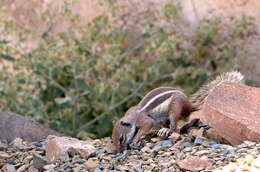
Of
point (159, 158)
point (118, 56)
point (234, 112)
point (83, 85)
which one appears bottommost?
point (159, 158)

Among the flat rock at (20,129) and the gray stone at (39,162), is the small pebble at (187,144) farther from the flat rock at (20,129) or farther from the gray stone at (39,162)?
the flat rock at (20,129)

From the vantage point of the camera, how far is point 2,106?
6.67 metres

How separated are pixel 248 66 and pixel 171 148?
11.2 ft

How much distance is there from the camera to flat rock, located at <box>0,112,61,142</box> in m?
4.54

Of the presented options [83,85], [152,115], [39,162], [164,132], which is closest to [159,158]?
[164,132]

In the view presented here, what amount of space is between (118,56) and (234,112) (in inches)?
125

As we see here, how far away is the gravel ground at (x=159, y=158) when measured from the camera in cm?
307

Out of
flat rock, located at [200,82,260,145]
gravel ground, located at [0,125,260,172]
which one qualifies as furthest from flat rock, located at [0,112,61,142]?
flat rock, located at [200,82,260,145]

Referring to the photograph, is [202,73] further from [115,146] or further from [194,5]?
[115,146]

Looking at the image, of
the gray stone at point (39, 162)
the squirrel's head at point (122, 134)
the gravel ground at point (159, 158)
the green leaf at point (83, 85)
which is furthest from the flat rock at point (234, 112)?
the green leaf at point (83, 85)

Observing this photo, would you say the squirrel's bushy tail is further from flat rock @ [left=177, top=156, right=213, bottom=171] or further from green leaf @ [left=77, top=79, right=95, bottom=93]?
green leaf @ [left=77, top=79, right=95, bottom=93]

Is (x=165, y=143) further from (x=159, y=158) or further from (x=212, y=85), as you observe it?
(x=212, y=85)

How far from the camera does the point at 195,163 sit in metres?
3.10

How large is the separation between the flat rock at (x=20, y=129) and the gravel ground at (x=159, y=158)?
1.53ft
